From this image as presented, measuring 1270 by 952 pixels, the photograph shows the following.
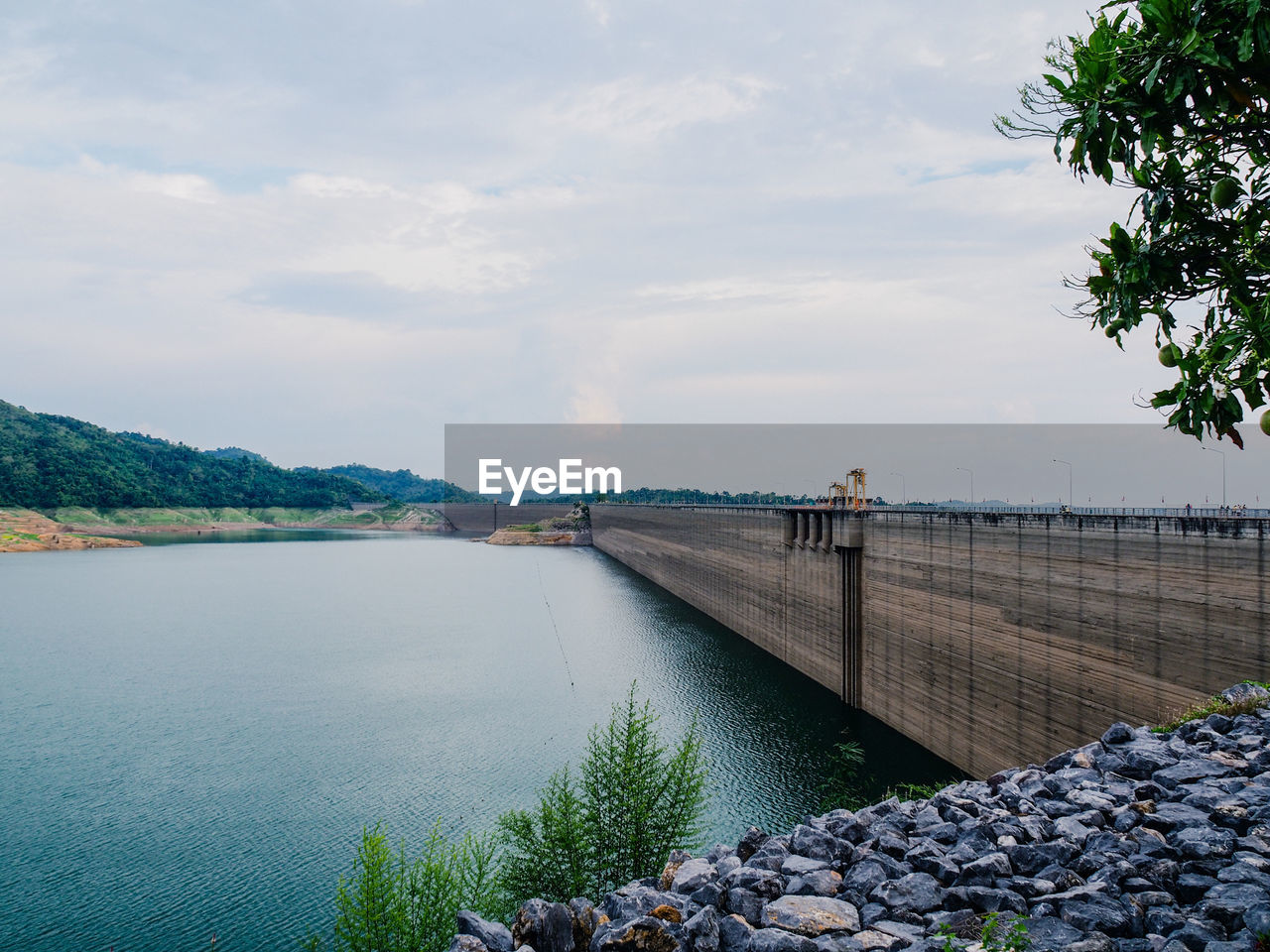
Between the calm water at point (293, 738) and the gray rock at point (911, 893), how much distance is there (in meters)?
11.6

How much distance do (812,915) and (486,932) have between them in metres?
3.92

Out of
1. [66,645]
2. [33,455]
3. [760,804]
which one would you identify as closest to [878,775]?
[760,804]

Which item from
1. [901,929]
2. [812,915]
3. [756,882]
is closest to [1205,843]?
[901,929]

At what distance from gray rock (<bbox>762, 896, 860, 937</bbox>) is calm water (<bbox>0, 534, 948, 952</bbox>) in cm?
1155

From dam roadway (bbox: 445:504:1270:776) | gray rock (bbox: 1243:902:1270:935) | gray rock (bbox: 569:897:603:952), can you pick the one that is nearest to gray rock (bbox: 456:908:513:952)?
gray rock (bbox: 569:897:603:952)

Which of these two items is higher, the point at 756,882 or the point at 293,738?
the point at 756,882

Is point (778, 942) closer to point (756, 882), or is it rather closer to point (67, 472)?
point (756, 882)

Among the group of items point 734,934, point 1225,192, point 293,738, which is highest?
point 1225,192

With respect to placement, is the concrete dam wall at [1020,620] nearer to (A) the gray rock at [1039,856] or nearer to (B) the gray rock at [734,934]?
(A) the gray rock at [1039,856]

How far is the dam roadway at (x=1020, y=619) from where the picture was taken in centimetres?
1449

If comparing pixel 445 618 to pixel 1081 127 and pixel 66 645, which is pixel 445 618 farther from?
pixel 1081 127

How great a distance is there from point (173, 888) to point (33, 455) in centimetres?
19575

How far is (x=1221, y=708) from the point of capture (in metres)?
12.0

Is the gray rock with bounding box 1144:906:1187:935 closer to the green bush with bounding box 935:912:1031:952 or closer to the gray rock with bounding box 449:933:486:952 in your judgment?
the green bush with bounding box 935:912:1031:952
